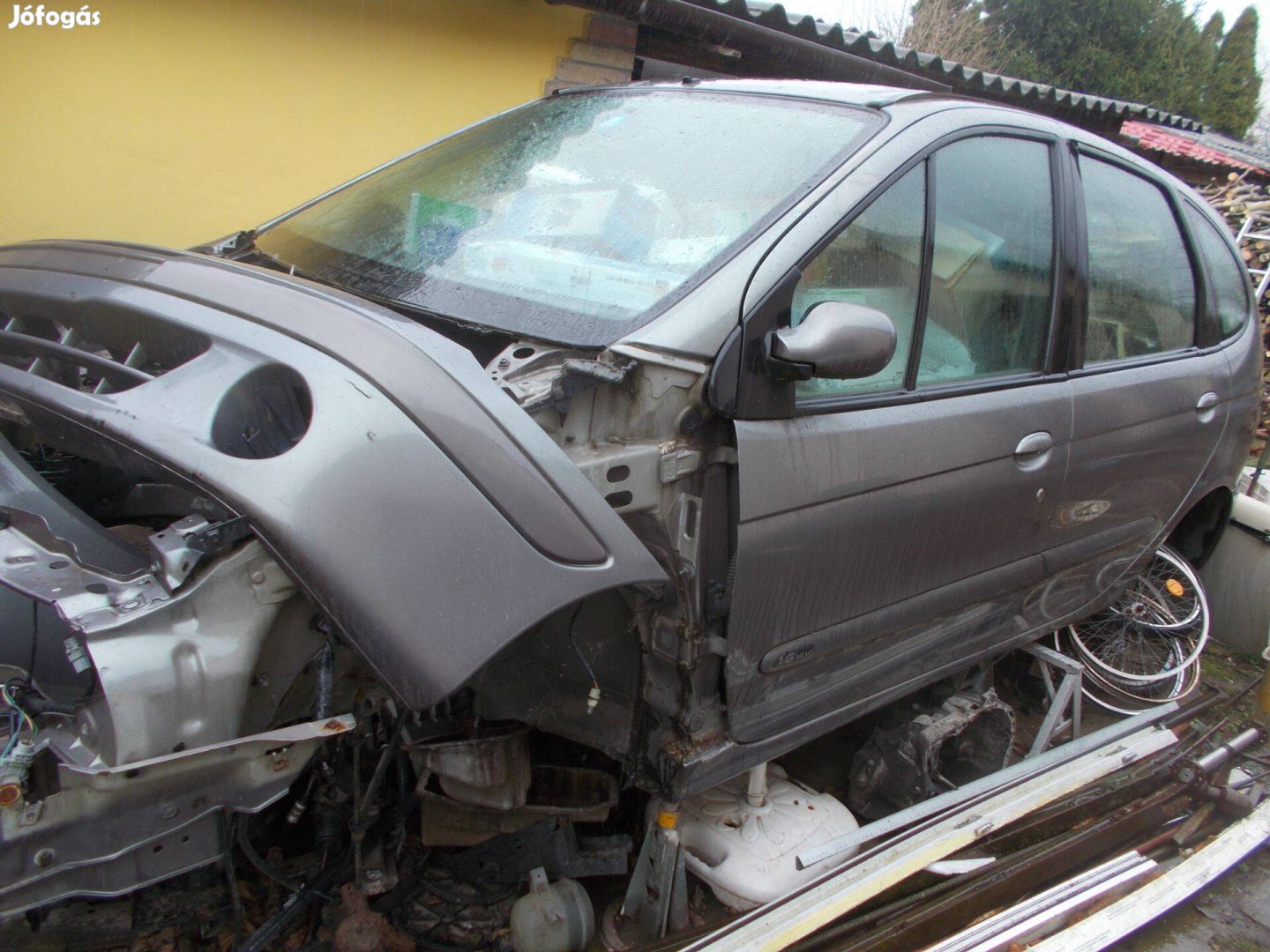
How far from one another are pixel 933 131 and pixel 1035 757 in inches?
73.5

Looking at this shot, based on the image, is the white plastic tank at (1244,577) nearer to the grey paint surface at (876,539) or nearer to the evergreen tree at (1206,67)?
the grey paint surface at (876,539)

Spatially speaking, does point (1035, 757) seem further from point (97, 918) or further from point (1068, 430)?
point (97, 918)

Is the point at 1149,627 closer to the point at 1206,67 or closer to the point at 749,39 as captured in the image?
the point at 749,39

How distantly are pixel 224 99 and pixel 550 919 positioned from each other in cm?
444

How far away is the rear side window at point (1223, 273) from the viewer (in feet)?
10.7

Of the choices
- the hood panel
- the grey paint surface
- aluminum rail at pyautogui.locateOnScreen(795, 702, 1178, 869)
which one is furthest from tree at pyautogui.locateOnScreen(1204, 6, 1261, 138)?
the hood panel

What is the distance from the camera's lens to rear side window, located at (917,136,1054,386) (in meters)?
2.25

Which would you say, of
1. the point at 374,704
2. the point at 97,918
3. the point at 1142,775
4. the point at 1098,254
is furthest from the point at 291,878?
the point at 1098,254

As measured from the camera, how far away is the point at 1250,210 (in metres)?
8.48

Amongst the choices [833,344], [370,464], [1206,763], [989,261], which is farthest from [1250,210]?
[370,464]

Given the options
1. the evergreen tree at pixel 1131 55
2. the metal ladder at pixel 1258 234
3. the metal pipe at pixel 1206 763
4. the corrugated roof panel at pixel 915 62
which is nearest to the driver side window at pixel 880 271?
the metal pipe at pixel 1206 763

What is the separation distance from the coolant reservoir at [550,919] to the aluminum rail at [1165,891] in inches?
40.1

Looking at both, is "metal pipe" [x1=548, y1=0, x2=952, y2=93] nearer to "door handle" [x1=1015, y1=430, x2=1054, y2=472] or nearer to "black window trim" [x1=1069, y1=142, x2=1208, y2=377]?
"black window trim" [x1=1069, y1=142, x2=1208, y2=377]

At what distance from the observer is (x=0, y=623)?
1.46 m
